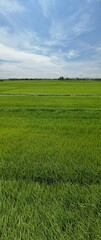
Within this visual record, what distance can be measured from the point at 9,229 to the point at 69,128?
222 inches

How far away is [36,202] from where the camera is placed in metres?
3.03

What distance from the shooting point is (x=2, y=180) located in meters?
3.73

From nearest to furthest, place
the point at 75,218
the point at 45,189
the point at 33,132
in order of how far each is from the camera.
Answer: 1. the point at 75,218
2. the point at 45,189
3. the point at 33,132

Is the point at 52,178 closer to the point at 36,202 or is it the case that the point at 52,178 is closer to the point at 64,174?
the point at 64,174

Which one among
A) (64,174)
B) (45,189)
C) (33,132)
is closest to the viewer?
(45,189)

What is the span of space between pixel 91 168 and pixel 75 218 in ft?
5.11

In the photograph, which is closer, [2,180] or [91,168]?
[2,180]

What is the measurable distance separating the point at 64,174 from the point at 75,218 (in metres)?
1.31

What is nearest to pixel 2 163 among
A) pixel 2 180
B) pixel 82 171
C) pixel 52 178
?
pixel 2 180

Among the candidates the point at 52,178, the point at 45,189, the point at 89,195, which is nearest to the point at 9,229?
the point at 45,189

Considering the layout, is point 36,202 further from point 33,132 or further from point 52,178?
point 33,132

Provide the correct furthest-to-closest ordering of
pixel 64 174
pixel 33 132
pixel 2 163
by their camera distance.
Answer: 1. pixel 33 132
2. pixel 2 163
3. pixel 64 174

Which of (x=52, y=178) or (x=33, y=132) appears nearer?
(x=52, y=178)

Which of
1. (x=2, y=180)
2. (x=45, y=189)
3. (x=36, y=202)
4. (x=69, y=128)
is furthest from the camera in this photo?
(x=69, y=128)
